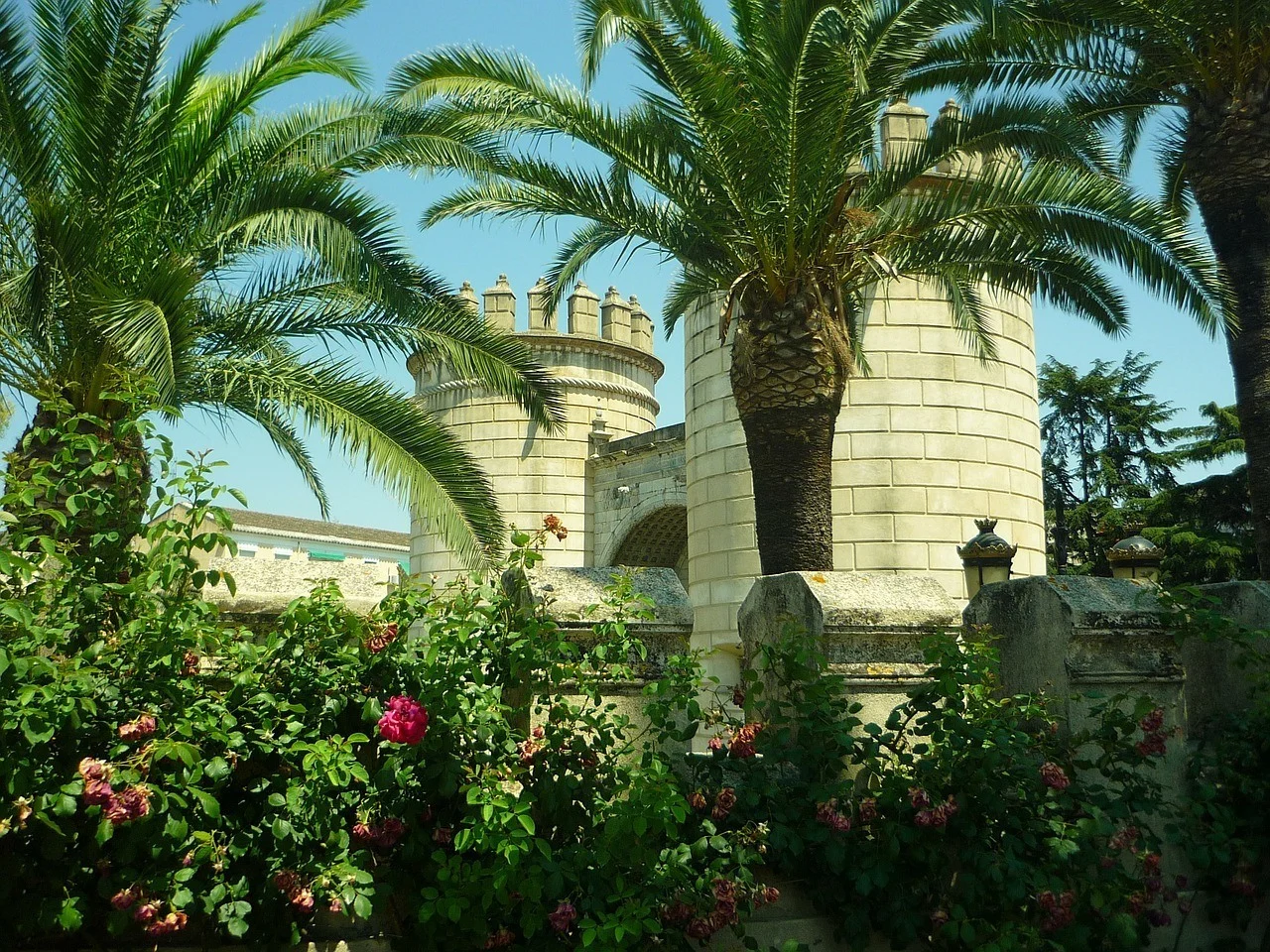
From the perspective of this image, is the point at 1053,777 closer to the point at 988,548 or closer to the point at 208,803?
the point at 208,803

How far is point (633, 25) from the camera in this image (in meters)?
7.18

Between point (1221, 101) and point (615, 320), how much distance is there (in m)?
16.5

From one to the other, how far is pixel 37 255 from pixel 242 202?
48.0 inches

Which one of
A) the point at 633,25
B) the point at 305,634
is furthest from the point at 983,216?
the point at 305,634

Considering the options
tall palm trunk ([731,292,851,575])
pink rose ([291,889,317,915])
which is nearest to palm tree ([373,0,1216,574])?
tall palm trunk ([731,292,851,575])

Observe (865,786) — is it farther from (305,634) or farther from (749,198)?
(749,198)

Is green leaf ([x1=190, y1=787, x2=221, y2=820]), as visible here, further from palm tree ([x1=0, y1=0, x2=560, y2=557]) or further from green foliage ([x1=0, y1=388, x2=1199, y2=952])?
palm tree ([x1=0, y1=0, x2=560, y2=557])

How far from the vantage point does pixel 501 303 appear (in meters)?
22.9

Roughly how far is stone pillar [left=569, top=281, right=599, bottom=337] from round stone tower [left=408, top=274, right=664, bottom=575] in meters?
0.02

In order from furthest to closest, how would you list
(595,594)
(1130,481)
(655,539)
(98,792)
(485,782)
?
1. (1130,481)
2. (655,539)
3. (595,594)
4. (485,782)
5. (98,792)

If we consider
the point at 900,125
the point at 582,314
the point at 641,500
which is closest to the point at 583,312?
the point at 582,314

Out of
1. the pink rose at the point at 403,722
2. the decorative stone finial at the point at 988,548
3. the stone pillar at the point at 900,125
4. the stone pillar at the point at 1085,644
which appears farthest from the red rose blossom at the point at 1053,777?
the stone pillar at the point at 900,125

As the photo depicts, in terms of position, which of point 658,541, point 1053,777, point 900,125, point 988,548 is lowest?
point 1053,777

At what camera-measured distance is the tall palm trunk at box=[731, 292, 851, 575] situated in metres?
7.86
